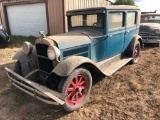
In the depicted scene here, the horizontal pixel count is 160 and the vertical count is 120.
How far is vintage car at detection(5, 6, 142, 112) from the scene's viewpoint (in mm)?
3080

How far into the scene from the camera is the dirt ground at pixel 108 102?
3.19m

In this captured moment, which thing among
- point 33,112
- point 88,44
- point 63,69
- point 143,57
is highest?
point 88,44

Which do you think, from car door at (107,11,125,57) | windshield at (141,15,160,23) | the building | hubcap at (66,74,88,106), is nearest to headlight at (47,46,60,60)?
hubcap at (66,74,88,106)

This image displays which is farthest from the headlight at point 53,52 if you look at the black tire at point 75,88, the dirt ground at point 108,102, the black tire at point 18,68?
the black tire at point 18,68

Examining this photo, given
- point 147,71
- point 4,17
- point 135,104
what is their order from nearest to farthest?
point 135,104
point 147,71
point 4,17

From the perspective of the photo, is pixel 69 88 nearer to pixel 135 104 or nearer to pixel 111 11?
pixel 135 104

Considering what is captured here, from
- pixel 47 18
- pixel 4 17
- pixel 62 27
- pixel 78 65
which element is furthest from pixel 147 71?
pixel 4 17

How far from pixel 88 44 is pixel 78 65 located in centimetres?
89

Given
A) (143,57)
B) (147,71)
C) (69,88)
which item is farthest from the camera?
(143,57)

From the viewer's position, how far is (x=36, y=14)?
10.7m

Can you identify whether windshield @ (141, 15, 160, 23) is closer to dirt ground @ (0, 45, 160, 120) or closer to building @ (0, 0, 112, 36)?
building @ (0, 0, 112, 36)

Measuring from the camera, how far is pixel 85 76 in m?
3.46

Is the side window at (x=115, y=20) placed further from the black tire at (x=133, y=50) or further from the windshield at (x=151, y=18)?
the windshield at (x=151, y=18)

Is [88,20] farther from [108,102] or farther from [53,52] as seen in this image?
[108,102]
